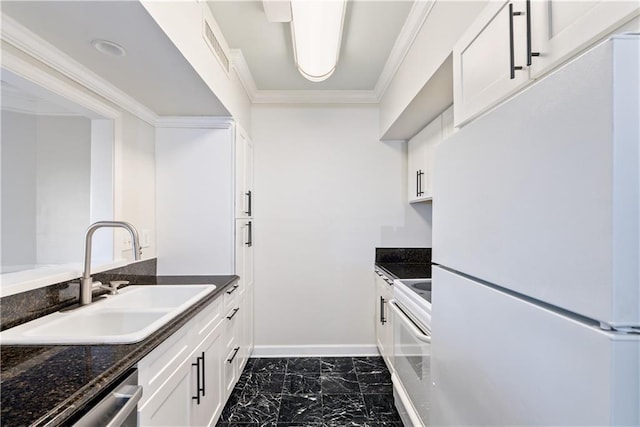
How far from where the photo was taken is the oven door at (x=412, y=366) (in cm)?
130

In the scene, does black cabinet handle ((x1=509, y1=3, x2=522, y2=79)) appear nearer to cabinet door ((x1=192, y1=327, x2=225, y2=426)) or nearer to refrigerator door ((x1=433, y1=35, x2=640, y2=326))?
refrigerator door ((x1=433, y1=35, x2=640, y2=326))

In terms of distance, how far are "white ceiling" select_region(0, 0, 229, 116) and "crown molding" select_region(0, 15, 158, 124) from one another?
27 mm

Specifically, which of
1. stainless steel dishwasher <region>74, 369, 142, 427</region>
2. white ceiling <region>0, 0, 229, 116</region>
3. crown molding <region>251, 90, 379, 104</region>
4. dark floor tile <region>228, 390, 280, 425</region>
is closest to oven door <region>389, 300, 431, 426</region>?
dark floor tile <region>228, 390, 280, 425</region>

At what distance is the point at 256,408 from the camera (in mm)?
2188

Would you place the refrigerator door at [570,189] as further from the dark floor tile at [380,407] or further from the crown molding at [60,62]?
the dark floor tile at [380,407]

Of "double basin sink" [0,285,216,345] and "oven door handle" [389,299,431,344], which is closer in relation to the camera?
"double basin sink" [0,285,216,345]

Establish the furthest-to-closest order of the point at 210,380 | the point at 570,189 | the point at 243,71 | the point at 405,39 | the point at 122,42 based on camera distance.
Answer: the point at 243,71 < the point at 405,39 < the point at 210,380 < the point at 122,42 < the point at 570,189

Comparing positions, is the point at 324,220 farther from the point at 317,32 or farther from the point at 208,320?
the point at 317,32

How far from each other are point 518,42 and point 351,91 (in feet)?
7.00

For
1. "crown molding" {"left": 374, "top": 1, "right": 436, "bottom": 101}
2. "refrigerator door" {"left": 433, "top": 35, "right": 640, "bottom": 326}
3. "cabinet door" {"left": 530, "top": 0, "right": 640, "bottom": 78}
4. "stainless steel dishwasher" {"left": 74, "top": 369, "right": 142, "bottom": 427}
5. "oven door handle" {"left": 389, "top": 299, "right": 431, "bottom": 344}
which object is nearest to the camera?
"refrigerator door" {"left": 433, "top": 35, "right": 640, "bottom": 326}

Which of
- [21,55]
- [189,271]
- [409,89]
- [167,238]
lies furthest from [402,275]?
[21,55]

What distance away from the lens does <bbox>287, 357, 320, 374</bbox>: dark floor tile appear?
8.98 feet

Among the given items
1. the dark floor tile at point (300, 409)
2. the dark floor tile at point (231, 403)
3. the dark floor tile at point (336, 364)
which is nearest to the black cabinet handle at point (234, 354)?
the dark floor tile at point (231, 403)

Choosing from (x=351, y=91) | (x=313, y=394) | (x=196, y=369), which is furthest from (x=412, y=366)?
(x=351, y=91)
